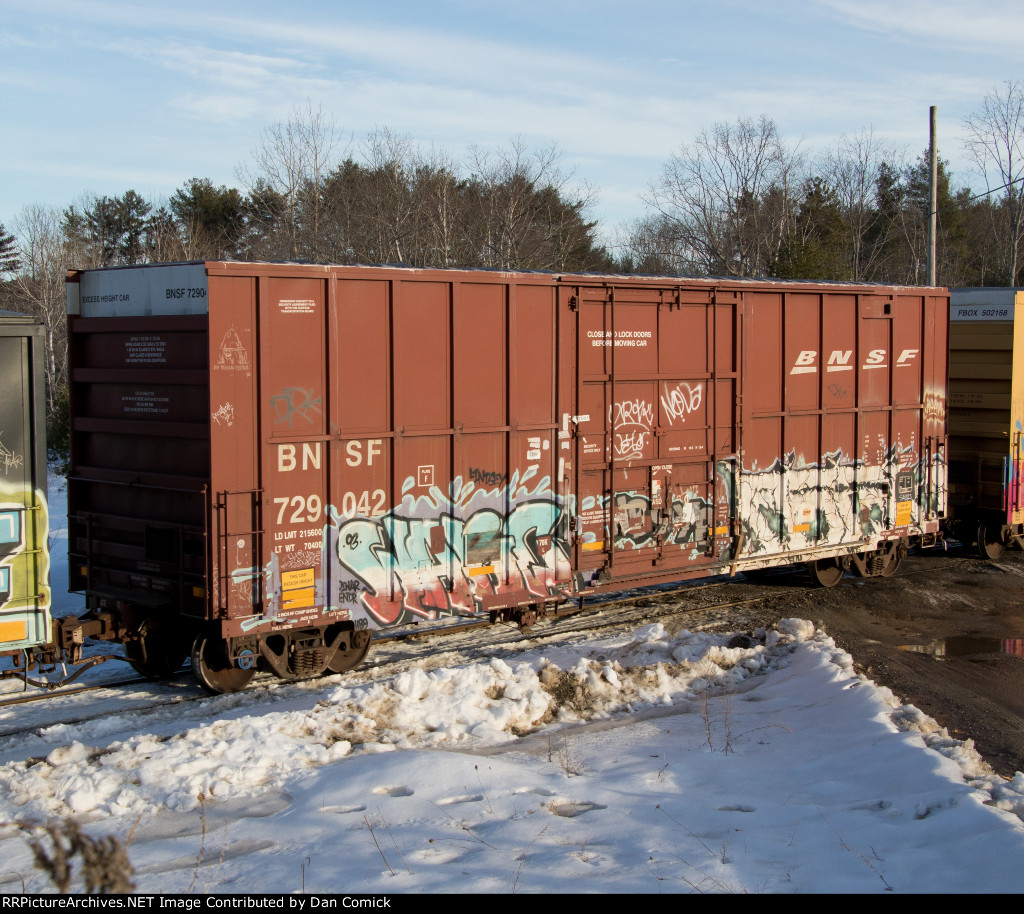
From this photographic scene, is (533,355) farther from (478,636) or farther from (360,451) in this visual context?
(478,636)

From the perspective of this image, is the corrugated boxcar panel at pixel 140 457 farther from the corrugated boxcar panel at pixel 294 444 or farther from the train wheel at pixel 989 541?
the train wheel at pixel 989 541

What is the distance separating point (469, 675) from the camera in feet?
27.8

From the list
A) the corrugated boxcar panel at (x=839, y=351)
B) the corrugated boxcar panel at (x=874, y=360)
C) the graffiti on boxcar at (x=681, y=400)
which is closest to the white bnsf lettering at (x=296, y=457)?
the graffiti on boxcar at (x=681, y=400)

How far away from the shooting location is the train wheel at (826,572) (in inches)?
539

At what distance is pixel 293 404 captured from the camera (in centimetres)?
847

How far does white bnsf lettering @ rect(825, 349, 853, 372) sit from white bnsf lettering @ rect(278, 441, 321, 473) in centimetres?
714

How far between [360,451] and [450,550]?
4.57 feet

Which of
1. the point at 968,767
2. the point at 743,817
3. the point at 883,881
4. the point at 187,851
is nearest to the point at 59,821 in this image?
the point at 187,851

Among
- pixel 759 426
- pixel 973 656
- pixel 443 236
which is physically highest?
pixel 443 236

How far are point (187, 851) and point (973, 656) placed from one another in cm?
862

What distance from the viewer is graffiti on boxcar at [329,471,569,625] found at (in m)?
8.95

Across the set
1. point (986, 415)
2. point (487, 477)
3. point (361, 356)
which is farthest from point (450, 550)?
point (986, 415)

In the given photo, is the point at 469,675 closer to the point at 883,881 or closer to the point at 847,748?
the point at 847,748

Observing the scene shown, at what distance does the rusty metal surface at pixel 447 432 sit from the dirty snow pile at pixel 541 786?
48.3 inches
